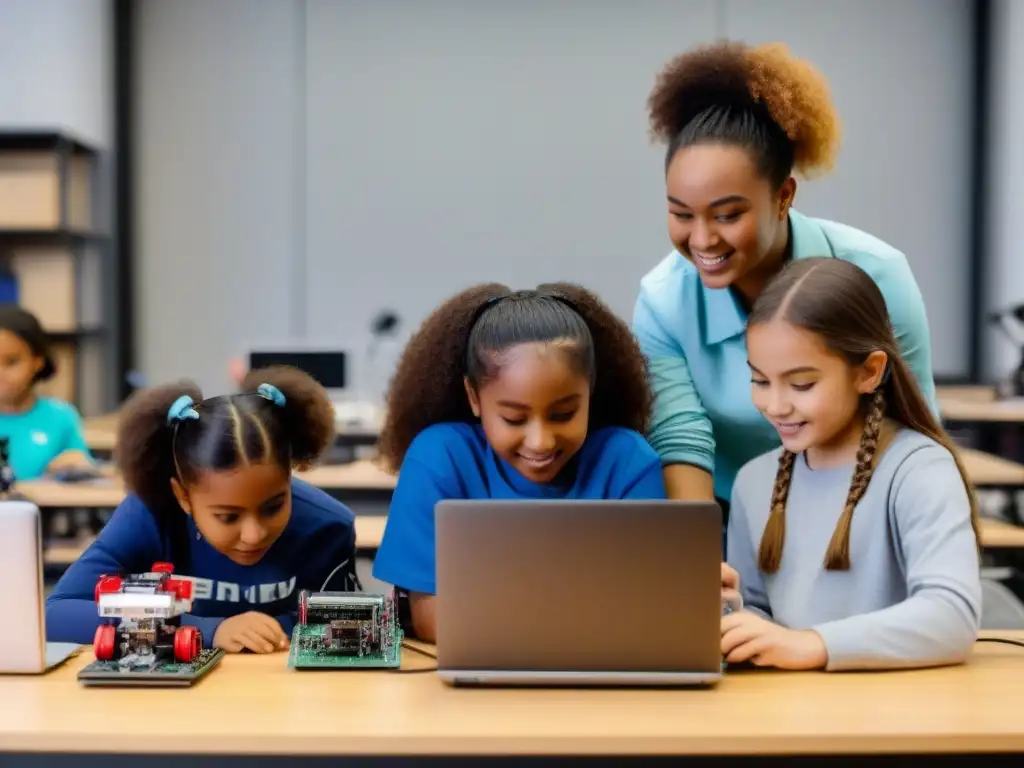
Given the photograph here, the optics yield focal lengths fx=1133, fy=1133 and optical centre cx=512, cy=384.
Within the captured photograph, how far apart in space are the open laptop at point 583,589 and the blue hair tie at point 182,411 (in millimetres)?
598

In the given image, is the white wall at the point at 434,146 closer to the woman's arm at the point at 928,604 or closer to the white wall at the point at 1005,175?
the white wall at the point at 1005,175

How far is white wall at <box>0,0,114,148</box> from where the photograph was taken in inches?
220

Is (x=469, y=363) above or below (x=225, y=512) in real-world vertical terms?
above

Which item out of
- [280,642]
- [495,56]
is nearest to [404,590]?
[280,642]

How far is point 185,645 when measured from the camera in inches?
56.6

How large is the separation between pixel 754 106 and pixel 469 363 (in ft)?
2.06

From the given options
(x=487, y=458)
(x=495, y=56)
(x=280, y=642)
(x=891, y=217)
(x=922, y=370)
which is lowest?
(x=280, y=642)

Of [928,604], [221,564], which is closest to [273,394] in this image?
[221,564]

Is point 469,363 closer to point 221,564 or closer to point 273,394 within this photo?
point 273,394

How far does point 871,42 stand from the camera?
6.49 meters

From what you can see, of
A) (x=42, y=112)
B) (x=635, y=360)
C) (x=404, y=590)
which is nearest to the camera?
(x=404, y=590)

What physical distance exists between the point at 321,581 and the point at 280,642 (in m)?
0.28

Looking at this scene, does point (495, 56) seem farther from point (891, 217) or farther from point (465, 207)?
point (891, 217)

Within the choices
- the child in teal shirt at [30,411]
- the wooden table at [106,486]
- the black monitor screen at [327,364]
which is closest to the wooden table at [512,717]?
the wooden table at [106,486]
